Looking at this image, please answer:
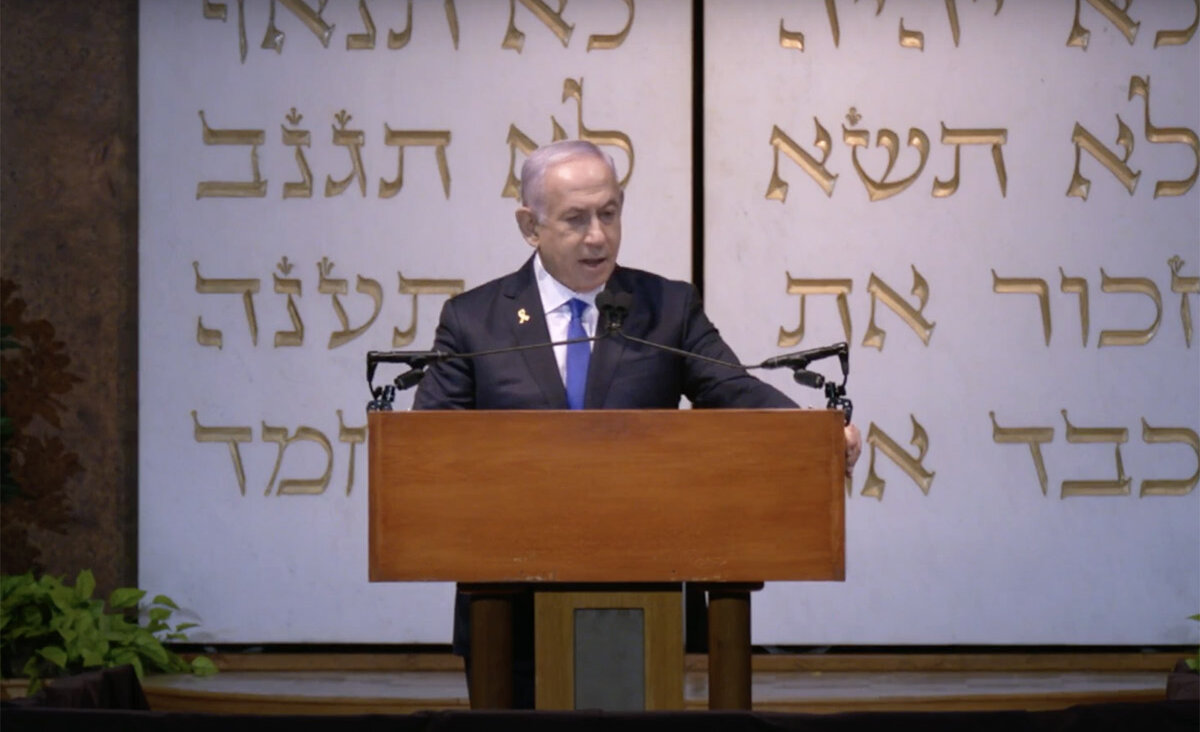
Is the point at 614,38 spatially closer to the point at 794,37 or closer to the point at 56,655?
the point at 794,37

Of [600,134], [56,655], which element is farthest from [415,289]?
[56,655]

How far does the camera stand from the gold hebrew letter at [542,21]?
17.4 ft

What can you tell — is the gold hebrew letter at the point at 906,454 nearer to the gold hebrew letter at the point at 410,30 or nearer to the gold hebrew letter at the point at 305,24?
the gold hebrew letter at the point at 410,30

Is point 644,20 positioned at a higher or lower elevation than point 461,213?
higher

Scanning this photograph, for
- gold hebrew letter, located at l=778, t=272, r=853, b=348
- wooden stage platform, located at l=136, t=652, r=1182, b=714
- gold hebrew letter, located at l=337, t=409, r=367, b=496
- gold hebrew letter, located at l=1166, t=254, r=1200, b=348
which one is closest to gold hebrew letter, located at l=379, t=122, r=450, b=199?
gold hebrew letter, located at l=337, t=409, r=367, b=496

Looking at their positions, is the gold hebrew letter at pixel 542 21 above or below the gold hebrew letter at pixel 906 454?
above

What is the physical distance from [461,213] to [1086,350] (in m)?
2.18

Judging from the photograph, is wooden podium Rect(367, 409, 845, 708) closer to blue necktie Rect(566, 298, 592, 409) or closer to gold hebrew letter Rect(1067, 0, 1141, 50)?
blue necktie Rect(566, 298, 592, 409)

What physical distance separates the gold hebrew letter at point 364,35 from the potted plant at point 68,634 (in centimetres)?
198

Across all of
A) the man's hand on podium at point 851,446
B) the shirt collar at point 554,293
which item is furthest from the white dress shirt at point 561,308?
the man's hand on podium at point 851,446

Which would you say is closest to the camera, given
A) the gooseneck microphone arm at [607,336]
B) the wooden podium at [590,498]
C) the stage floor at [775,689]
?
the wooden podium at [590,498]

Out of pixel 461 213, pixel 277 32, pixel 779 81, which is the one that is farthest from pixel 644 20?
pixel 277 32

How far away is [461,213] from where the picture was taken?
5312mm

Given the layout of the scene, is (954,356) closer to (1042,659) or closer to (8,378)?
(1042,659)
